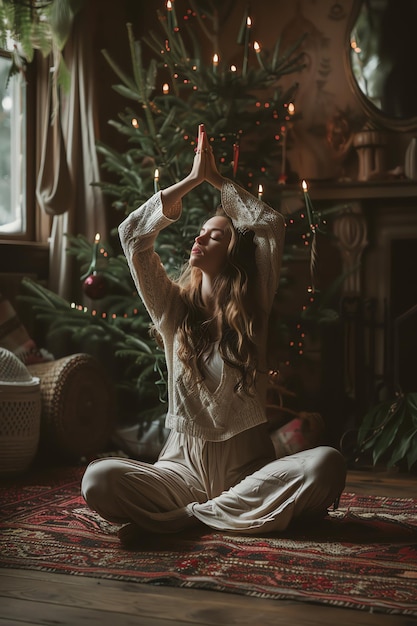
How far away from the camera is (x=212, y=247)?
282cm

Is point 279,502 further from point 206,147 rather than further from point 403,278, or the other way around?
point 403,278

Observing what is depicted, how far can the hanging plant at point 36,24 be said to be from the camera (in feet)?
14.1

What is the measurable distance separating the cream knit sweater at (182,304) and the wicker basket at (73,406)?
1282 millimetres

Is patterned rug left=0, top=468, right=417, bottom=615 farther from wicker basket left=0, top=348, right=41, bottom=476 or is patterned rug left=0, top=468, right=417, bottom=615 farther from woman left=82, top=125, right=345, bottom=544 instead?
wicker basket left=0, top=348, right=41, bottom=476

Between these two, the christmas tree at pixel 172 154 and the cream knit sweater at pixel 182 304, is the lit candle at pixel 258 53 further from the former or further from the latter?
the cream knit sweater at pixel 182 304

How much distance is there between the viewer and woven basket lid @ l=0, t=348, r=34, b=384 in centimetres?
379

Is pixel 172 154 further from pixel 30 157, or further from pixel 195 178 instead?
pixel 195 178

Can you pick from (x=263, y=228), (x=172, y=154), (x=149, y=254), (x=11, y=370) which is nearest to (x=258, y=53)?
(x=172, y=154)

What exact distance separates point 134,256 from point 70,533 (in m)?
0.86

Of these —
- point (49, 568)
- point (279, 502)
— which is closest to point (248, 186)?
point (279, 502)

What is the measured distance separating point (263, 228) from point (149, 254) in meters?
0.36

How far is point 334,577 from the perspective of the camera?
2.30 m

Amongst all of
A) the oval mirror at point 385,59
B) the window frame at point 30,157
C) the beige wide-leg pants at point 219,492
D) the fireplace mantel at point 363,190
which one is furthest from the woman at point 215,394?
the oval mirror at point 385,59

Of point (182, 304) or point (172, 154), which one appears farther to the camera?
point (172, 154)
